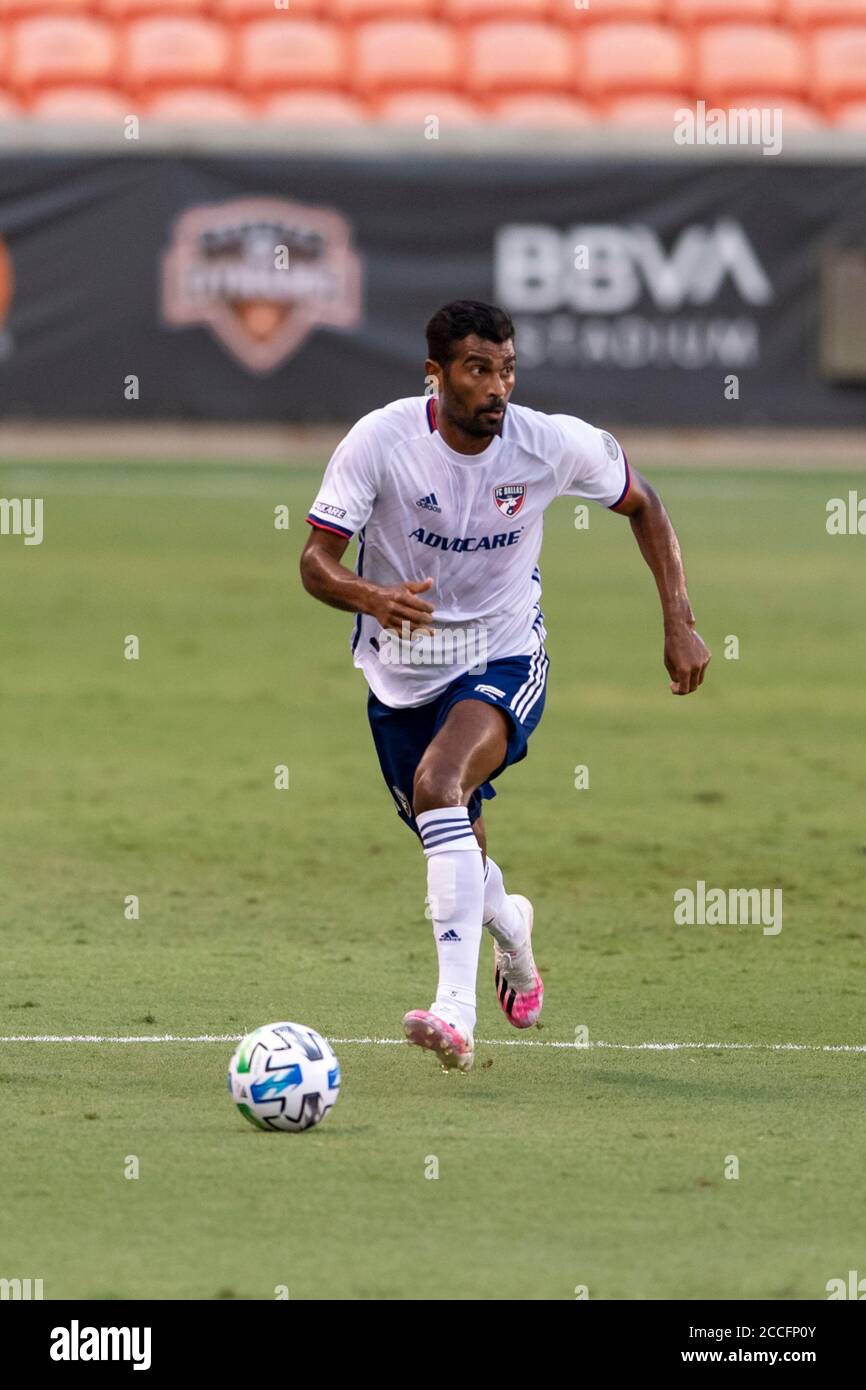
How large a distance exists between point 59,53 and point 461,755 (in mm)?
20672

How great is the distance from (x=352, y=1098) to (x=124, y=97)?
21024 millimetres

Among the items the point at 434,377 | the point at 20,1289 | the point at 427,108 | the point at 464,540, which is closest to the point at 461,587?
the point at 464,540

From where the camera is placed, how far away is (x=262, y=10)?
89.5 feet

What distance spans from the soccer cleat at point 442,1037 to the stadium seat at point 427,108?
19.1 metres

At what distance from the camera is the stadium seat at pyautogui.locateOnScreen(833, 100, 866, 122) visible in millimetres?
25753

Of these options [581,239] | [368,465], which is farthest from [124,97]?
[368,465]

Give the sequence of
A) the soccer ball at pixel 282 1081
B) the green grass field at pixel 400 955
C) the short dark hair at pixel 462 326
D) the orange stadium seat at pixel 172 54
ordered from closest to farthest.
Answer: the green grass field at pixel 400 955 → the soccer ball at pixel 282 1081 → the short dark hair at pixel 462 326 → the orange stadium seat at pixel 172 54

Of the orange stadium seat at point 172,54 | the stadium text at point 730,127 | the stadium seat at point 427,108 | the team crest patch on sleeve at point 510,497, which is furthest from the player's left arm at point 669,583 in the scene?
the orange stadium seat at point 172,54

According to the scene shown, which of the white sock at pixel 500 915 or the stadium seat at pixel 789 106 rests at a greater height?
the stadium seat at pixel 789 106

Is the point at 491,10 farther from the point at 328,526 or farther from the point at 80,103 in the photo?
the point at 328,526

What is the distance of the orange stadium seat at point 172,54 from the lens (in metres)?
26.2

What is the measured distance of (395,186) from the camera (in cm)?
2375

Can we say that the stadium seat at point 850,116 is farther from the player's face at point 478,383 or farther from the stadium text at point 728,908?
the player's face at point 478,383
